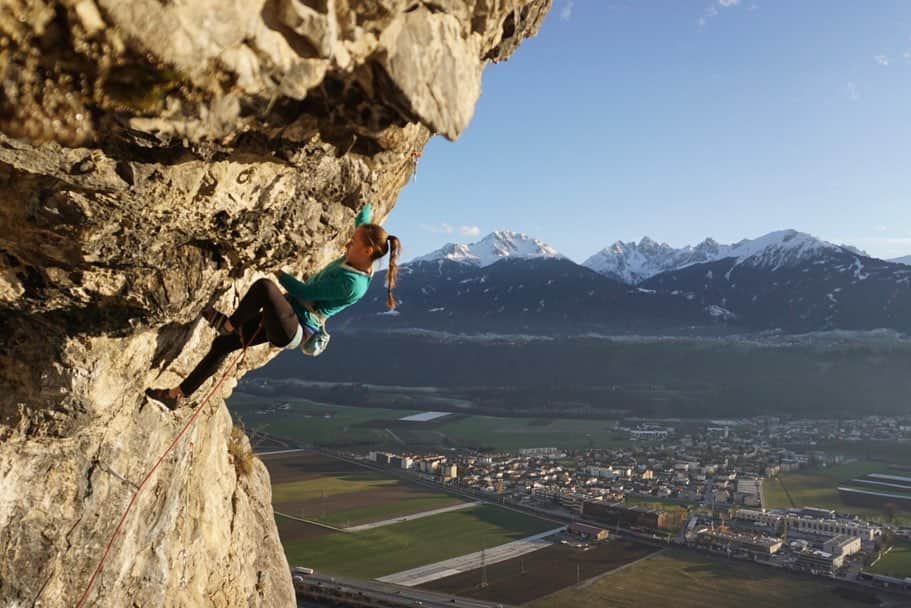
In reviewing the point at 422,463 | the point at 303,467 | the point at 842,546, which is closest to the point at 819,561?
the point at 842,546

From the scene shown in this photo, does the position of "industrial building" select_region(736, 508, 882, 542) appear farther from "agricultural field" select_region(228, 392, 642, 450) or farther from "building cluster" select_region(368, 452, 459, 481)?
"agricultural field" select_region(228, 392, 642, 450)

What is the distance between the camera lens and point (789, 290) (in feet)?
614

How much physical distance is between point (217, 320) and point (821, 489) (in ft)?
207

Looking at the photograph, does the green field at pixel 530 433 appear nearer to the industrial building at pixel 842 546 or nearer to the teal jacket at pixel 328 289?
the industrial building at pixel 842 546

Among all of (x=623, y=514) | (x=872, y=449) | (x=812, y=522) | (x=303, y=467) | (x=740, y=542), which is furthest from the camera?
(x=872, y=449)

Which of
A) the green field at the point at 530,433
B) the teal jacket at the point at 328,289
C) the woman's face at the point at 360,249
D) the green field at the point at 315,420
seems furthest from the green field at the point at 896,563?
the green field at the point at 315,420

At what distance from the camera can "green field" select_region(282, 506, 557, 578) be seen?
121 feet

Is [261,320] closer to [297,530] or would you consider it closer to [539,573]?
[539,573]

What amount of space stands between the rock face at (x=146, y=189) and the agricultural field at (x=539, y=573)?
95.6 ft

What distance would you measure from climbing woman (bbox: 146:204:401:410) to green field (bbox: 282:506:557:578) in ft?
108

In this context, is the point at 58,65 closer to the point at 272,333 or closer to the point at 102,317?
the point at 102,317

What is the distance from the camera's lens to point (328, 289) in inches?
202

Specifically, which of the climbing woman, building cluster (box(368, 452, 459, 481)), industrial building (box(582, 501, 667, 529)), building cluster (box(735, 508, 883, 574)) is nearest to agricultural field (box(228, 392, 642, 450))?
building cluster (box(368, 452, 459, 481))

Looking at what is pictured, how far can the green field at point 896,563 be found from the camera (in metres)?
35.9
